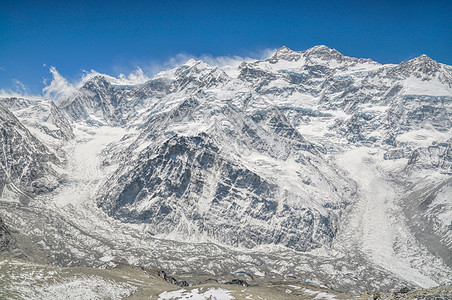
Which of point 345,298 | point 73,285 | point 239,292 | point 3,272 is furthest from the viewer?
point 239,292

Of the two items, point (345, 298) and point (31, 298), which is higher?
point (345, 298)

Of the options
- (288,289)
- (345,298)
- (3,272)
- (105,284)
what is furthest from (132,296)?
(288,289)

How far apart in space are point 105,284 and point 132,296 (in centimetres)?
830

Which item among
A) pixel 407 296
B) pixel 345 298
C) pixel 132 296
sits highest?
pixel 407 296

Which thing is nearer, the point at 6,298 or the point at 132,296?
the point at 6,298

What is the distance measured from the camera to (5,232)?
174625 millimetres

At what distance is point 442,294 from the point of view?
5378cm

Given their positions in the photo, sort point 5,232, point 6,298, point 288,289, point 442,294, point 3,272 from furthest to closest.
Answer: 1. point 5,232
2. point 288,289
3. point 3,272
4. point 6,298
5. point 442,294

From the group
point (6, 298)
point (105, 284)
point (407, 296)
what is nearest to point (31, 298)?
point (6, 298)

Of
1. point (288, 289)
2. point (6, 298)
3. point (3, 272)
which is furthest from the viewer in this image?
point (288, 289)

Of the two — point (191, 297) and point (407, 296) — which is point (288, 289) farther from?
point (407, 296)

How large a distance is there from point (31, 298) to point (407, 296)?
75.5m

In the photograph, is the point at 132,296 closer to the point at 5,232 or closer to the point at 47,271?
the point at 47,271

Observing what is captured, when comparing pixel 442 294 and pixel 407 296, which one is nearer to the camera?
pixel 442 294
